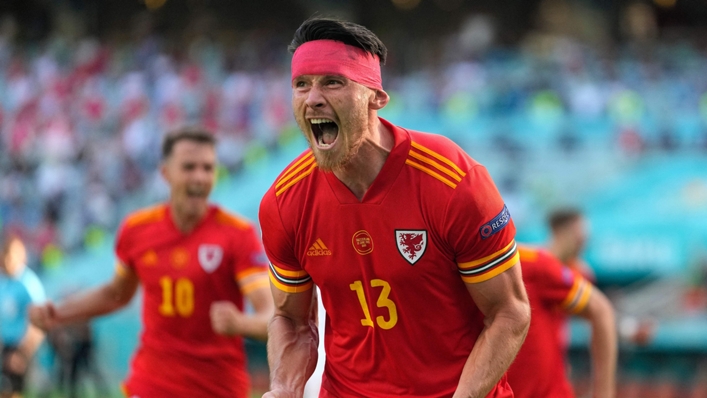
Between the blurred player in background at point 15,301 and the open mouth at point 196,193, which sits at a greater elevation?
the open mouth at point 196,193

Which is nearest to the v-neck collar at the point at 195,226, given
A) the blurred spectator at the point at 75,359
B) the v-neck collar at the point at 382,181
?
the v-neck collar at the point at 382,181

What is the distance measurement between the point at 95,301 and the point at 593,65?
14.7 m

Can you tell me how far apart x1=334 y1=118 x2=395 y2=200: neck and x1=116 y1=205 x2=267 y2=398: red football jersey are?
2333 millimetres

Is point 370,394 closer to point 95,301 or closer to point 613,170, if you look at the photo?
point 95,301

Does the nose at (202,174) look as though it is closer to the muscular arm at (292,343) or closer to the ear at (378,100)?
the muscular arm at (292,343)

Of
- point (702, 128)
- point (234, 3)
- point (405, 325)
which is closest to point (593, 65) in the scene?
point (702, 128)

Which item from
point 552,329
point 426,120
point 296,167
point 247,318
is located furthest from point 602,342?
point 426,120

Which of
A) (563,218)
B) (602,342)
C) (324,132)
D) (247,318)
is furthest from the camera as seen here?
(563,218)

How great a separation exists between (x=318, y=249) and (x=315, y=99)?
0.65 m

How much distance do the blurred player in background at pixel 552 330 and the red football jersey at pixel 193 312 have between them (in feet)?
5.76

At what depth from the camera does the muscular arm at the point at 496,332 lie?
3.55 meters

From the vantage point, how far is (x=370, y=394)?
3.78m

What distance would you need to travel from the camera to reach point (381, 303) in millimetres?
3703

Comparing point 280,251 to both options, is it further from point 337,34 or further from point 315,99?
point 337,34
